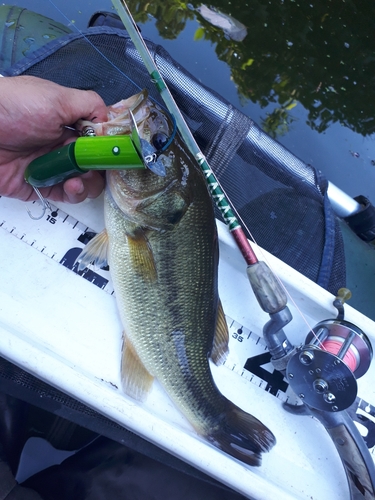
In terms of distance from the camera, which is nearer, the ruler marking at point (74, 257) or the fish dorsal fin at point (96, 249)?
the fish dorsal fin at point (96, 249)

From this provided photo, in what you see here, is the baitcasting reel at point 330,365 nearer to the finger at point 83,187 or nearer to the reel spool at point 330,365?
the reel spool at point 330,365

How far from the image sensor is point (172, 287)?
153 cm

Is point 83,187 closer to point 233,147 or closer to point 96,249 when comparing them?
point 96,249

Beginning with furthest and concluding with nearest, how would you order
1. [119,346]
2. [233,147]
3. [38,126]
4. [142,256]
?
[233,147]
[119,346]
[142,256]
[38,126]

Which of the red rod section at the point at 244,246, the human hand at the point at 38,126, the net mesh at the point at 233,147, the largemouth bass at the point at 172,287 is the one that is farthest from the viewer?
the net mesh at the point at 233,147

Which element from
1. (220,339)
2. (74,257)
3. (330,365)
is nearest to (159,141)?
(74,257)

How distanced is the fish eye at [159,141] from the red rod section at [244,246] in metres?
0.46

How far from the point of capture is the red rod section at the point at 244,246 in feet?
5.26

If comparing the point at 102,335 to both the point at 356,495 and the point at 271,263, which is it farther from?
the point at 356,495

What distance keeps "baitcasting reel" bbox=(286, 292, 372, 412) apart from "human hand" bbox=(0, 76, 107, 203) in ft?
3.58

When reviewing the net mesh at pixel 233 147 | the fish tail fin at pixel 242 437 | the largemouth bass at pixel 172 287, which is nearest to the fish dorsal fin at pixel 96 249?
the largemouth bass at pixel 172 287

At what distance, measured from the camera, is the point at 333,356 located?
57.4 inches

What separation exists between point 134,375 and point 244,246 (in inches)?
27.5

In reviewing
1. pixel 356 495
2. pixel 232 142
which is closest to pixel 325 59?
pixel 232 142
